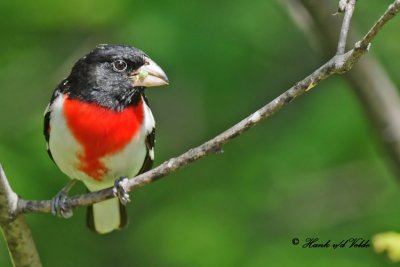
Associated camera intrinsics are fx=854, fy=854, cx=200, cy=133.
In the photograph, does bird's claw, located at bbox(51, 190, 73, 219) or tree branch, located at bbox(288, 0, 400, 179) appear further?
tree branch, located at bbox(288, 0, 400, 179)

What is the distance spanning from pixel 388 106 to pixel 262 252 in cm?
123

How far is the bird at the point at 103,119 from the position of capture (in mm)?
4191

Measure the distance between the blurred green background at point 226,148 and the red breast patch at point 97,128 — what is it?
1303 millimetres

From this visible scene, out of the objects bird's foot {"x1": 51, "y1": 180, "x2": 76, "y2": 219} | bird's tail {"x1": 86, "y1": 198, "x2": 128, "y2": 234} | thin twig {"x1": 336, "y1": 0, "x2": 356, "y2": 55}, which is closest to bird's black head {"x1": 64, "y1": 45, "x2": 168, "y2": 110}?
bird's foot {"x1": 51, "y1": 180, "x2": 76, "y2": 219}

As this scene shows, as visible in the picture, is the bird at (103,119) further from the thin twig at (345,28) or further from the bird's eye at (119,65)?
the thin twig at (345,28)

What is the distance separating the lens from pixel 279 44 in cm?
626

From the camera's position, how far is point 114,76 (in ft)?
14.5

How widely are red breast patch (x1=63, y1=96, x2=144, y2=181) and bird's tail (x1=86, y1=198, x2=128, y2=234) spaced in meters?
0.69

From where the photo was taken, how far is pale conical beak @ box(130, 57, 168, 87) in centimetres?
430

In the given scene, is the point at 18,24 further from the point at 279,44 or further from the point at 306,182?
the point at 306,182

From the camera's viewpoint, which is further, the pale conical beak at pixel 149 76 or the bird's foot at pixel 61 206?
the pale conical beak at pixel 149 76

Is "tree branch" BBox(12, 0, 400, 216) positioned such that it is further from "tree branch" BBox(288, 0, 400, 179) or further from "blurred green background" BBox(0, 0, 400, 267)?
"blurred green background" BBox(0, 0, 400, 267)

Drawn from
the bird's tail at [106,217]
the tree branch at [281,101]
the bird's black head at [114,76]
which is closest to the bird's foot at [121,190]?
the tree branch at [281,101]

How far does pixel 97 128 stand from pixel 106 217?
2.91 feet
